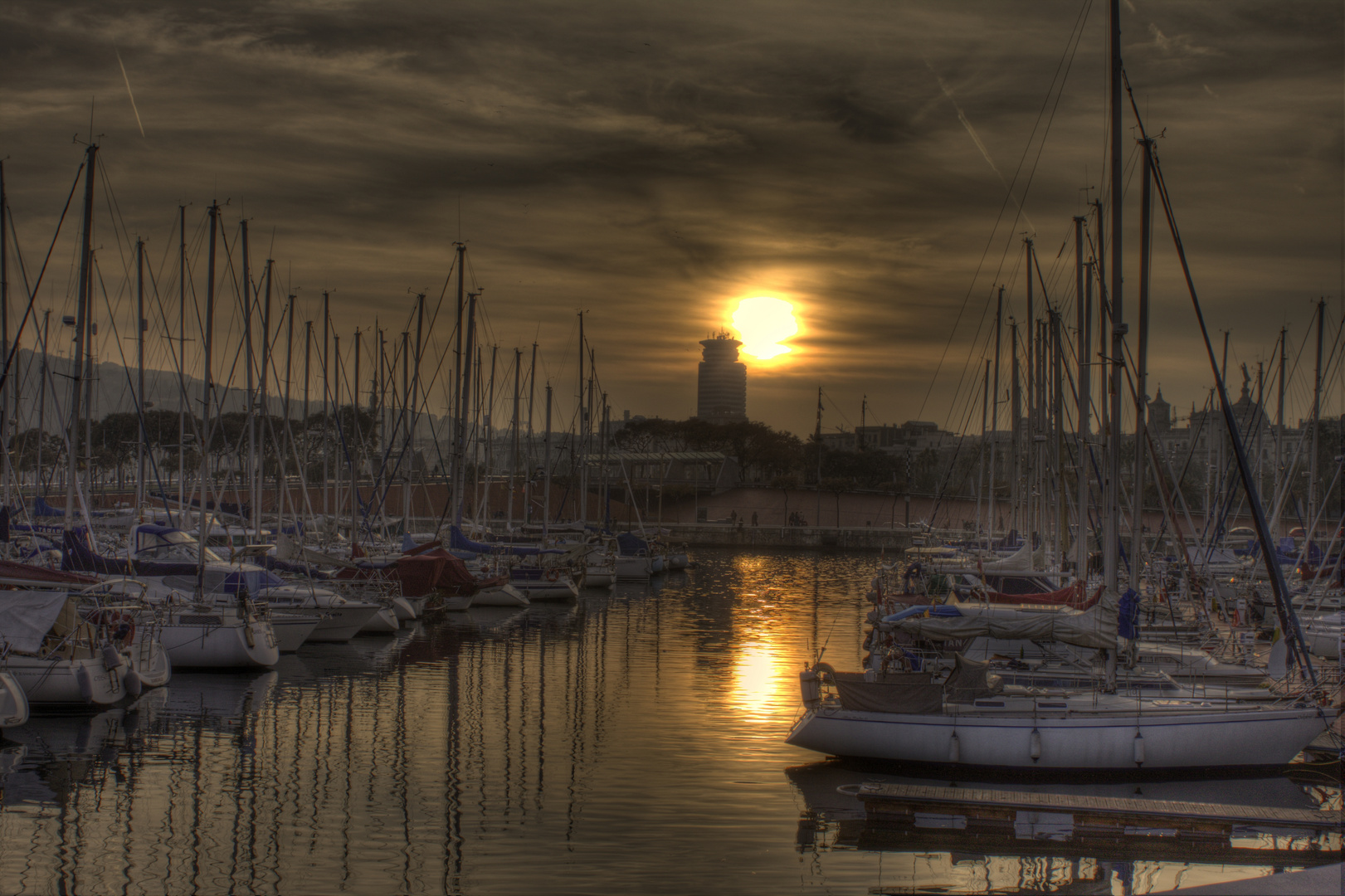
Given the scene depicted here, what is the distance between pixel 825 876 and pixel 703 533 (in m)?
81.8

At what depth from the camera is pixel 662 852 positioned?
671 inches

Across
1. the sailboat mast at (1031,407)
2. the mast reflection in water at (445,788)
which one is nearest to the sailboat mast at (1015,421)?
the sailboat mast at (1031,407)

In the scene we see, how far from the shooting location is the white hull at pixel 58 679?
24.3 m

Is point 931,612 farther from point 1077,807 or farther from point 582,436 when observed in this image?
point 582,436

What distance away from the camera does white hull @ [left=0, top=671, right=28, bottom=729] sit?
71.9 ft

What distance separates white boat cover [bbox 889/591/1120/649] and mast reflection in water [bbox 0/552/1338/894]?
12.5ft

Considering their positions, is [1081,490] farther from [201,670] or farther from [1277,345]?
[1277,345]

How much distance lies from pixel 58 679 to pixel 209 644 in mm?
6270

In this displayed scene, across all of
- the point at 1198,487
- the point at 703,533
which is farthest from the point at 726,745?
the point at 1198,487

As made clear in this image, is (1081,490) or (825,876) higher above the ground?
(1081,490)

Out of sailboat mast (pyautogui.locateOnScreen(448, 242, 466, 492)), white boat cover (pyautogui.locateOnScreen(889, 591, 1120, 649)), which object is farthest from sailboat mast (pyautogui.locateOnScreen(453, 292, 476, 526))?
white boat cover (pyautogui.locateOnScreen(889, 591, 1120, 649))

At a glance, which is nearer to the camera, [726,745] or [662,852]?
[662,852]

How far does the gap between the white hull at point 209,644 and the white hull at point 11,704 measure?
816 centimetres

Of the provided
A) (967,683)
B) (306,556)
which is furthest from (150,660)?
(967,683)
